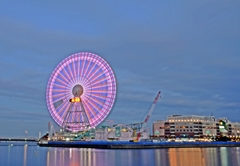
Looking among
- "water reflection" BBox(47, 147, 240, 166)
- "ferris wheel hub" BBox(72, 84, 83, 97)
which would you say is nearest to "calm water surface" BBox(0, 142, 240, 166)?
"water reflection" BBox(47, 147, 240, 166)

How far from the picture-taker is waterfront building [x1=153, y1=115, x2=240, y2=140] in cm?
14212

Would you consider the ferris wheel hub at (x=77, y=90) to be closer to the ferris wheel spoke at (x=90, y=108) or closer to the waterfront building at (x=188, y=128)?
the ferris wheel spoke at (x=90, y=108)

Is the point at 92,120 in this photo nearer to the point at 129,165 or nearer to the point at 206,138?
the point at 129,165

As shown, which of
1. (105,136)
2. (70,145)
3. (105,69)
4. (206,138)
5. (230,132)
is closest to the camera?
(105,69)

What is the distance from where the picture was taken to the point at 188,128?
14262cm

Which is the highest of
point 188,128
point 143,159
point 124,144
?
point 188,128

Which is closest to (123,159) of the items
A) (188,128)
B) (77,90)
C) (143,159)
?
(143,159)

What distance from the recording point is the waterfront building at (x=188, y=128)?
142125 millimetres

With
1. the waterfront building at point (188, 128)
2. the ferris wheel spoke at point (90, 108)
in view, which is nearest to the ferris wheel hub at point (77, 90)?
the ferris wheel spoke at point (90, 108)

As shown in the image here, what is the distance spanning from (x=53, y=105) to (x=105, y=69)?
15331mm

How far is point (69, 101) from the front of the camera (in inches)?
2808

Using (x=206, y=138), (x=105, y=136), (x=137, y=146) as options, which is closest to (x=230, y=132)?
(x=206, y=138)

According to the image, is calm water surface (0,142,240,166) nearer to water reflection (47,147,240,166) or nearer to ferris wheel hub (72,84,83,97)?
water reflection (47,147,240,166)

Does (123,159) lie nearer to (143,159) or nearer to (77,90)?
(143,159)
